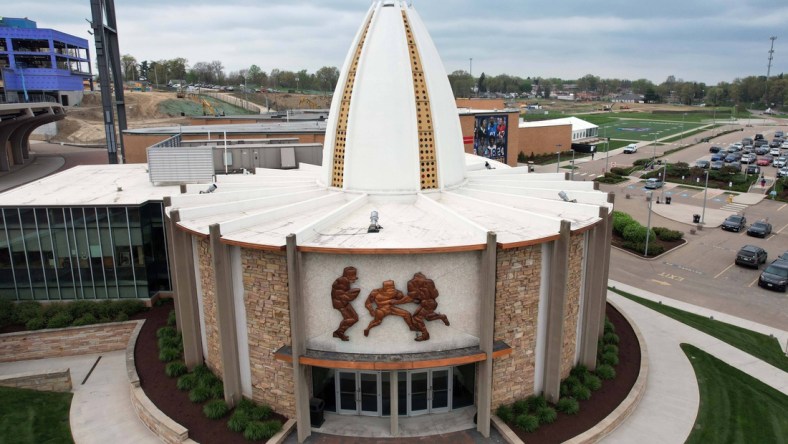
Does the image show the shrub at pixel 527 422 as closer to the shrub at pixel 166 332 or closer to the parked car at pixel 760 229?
the shrub at pixel 166 332

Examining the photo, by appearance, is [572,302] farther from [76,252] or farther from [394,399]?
[76,252]

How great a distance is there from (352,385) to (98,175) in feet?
76.0

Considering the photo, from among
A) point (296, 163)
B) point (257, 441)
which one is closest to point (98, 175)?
point (296, 163)

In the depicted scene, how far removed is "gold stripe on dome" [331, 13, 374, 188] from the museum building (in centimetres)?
8

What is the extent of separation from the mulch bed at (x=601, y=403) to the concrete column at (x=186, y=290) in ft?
38.1

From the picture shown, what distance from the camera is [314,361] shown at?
15539mm

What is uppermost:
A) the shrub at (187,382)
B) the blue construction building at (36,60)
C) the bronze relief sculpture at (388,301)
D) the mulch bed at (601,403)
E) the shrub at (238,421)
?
the blue construction building at (36,60)

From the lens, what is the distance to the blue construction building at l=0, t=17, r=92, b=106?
80.3 m

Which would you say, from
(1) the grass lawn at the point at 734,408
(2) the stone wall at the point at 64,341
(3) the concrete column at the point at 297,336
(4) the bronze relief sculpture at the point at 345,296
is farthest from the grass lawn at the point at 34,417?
(1) the grass lawn at the point at 734,408

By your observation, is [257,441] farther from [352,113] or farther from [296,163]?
[296,163]

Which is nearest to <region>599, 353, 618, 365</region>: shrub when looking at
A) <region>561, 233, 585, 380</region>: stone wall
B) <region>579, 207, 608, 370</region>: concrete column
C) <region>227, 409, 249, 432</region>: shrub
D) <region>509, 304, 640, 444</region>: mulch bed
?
<region>509, 304, 640, 444</region>: mulch bed

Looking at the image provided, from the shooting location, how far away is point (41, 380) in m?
19.4

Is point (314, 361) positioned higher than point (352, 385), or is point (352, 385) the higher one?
point (314, 361)

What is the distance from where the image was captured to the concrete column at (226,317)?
16078mm
